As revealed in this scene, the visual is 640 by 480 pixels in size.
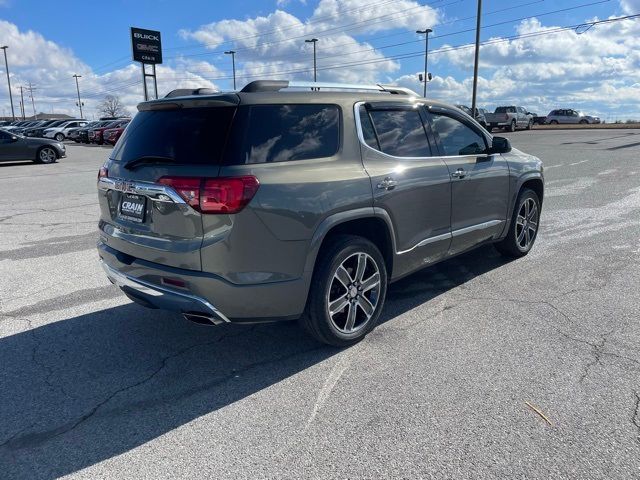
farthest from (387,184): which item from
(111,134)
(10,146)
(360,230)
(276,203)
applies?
(111,134)

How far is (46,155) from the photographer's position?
20.2 m

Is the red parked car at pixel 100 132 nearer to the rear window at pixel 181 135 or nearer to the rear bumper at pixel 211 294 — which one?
the rear window at pixel 181 135

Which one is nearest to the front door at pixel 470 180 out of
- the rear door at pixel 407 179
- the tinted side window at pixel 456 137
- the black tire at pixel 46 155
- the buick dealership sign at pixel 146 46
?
the tinted side window at pixel 456 137

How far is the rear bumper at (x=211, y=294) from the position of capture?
315 cm

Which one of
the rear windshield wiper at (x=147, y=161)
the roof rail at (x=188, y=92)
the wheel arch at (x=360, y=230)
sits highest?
the roof rail at (x=188, y=92)

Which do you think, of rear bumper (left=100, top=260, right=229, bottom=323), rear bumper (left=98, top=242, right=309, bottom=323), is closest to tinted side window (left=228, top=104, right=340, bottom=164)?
rear bumper (left=98, top=242, right=309, bottom=323)

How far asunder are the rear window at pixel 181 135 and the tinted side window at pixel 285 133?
0.12m

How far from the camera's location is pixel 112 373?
3506mm

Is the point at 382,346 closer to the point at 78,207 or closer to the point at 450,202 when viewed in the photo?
the point at 450,202

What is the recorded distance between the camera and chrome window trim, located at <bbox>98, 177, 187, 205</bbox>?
3165 mm

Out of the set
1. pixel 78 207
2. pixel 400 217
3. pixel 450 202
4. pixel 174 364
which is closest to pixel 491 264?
pixel 450 202

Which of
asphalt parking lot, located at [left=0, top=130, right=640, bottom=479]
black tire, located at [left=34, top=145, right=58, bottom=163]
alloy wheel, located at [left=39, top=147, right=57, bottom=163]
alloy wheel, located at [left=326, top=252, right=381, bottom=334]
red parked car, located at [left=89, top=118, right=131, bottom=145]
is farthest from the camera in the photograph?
red parked car, located at [left=89, top=118, right=131, bottom=145]

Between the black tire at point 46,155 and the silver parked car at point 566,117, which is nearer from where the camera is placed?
the black tire at point 46,155

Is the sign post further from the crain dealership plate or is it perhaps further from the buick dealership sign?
the crain dealership plate
